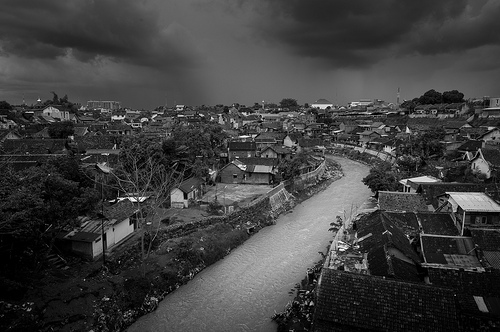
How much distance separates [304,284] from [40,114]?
225 feet

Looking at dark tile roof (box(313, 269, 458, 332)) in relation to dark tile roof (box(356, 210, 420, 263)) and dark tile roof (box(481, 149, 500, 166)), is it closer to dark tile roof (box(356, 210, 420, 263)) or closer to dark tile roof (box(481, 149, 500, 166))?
dark tile roof (box(356, 210, 420, 263))

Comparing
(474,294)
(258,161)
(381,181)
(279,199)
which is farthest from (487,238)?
(258,161)

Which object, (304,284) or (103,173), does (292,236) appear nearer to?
(304,284)

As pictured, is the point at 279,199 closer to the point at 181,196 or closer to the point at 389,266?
the point at 181,196

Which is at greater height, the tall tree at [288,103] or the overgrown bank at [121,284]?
the tall tree at [288,103]

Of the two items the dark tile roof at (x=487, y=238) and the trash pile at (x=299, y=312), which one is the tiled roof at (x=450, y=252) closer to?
the dark tile roof at (x=487, y=238)

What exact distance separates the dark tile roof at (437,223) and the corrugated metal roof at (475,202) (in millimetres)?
1137

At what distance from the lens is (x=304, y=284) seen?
1647cm

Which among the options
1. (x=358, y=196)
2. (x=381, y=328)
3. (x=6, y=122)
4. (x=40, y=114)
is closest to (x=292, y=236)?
(x=358, y=196)

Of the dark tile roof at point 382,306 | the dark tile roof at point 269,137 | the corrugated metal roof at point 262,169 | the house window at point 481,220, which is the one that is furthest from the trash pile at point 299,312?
the dark tile roof at point 269,137

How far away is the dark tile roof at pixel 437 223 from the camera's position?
17.3m

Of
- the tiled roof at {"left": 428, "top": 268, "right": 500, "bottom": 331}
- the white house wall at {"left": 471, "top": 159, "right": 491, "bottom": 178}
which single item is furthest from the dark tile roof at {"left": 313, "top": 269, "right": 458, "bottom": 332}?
the white house wall at {"left": 471, "top": 159, "right": 491, "bottom": 178}

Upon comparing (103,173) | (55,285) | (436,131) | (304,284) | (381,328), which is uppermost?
(436,131)

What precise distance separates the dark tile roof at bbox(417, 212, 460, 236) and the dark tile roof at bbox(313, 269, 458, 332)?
8.35 metres
